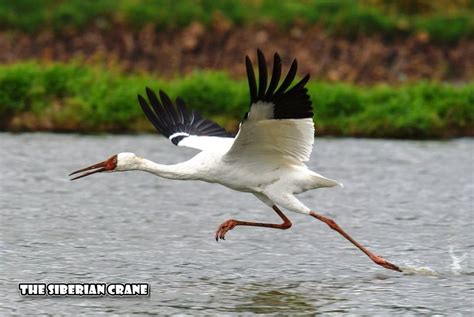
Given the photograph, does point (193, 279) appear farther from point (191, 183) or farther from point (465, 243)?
point (191, 183)

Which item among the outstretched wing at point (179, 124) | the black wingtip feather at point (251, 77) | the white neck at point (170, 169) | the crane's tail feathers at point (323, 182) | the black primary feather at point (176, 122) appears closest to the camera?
the black wingtip feather at point (251, 77)

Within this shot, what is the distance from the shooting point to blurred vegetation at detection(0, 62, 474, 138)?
1684 cm

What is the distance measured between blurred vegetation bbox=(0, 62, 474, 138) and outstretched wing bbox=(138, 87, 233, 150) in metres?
5.92

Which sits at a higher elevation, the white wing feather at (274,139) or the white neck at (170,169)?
the white wing feather at (274,139)

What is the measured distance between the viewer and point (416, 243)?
1066 cm

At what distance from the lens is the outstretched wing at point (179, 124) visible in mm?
10414

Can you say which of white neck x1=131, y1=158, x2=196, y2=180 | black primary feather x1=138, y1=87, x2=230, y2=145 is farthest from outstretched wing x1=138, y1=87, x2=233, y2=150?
white neck x1=131, y1=158, x2=196, y2=180

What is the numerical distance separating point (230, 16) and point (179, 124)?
11141 mm

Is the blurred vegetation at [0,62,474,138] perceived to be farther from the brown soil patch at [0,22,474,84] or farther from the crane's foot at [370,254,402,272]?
the crane's foot at [370,254,402,272]

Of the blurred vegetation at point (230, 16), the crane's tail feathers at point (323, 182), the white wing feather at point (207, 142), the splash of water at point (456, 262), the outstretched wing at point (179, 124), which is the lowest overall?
the splash of water at point (456, 262)

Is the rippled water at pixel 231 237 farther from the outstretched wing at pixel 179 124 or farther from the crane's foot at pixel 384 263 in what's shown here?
the outstretched wing at pixel 179 124

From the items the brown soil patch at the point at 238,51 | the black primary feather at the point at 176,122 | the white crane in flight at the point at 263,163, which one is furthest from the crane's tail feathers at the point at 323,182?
the brown soil patch at the point at 238,51

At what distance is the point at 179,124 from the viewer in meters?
10.7

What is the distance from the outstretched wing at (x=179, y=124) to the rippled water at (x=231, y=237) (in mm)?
837
